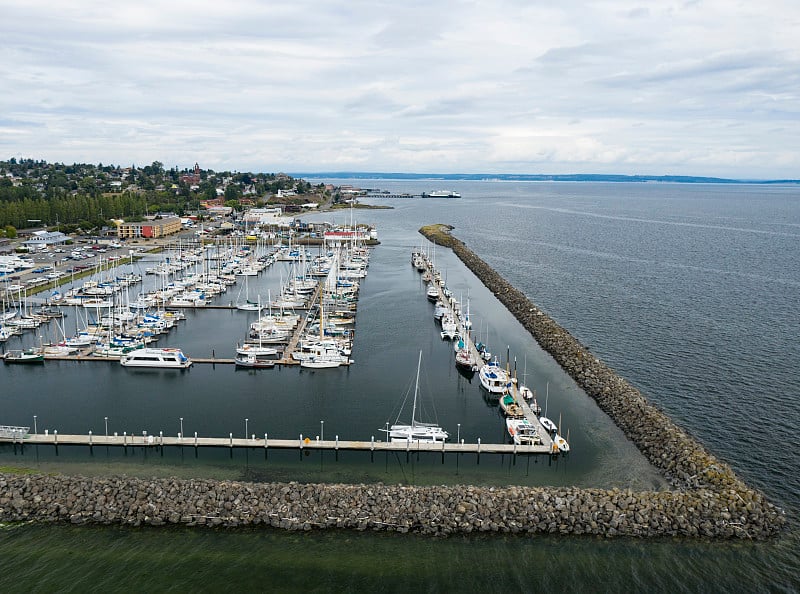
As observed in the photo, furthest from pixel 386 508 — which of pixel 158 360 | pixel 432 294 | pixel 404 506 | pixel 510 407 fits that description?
pixel 432 294

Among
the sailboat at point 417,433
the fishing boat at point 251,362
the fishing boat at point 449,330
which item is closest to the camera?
the sailboat at point 417,433

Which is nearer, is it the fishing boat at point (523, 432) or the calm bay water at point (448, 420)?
the calm bay water at point (448, 420)

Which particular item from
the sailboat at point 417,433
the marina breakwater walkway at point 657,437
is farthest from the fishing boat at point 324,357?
the marina breakwater walkway at point 657,437

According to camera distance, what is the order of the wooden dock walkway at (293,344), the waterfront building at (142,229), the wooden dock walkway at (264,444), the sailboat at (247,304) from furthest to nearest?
the waterfront building at (142,229), the sailboat at (247,304), the wooden dock walkway at (293,344), the wooden dock walkway at (264,444)

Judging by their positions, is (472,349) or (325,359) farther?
(472,349)

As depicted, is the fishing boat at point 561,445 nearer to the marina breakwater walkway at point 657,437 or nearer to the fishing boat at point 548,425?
the fishing boat at point 548,425

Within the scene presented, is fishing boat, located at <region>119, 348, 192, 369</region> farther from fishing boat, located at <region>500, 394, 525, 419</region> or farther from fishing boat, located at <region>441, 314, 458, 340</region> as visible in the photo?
fishing boat, located at <region>500, 394, 525, 419</region>

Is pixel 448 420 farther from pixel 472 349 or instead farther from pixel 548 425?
pixel 472 349

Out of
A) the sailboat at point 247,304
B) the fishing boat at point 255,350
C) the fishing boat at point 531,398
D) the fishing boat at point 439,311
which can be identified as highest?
the fishing boat at point 439,311

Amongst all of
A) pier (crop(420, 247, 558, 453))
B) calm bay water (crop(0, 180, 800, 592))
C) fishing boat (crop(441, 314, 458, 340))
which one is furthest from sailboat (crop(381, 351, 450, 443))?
fishing boat (crop(441, 314, 458, 340))
